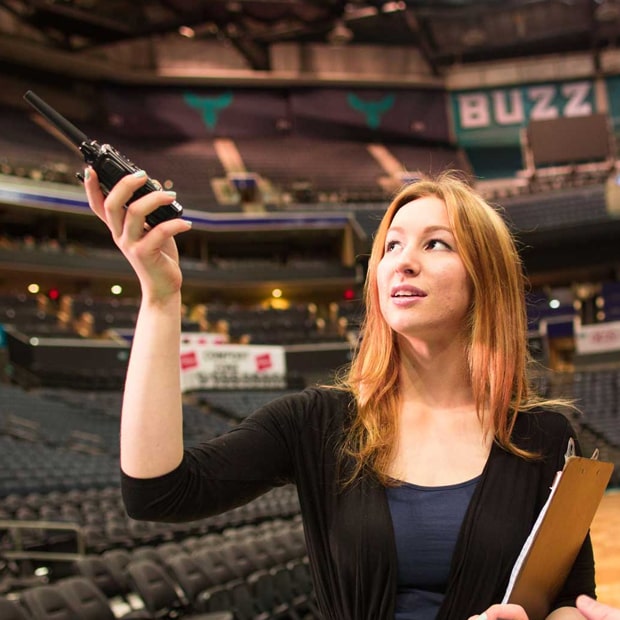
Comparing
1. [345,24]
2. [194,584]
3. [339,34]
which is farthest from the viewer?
[345,24]

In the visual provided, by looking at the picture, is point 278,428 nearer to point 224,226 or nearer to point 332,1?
point 224,226

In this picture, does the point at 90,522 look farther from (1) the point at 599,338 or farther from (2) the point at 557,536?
(1) the point at 599,338

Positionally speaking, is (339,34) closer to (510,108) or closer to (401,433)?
(510,108)

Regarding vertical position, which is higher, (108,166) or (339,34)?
(339,34)

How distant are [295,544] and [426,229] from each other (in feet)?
14.7

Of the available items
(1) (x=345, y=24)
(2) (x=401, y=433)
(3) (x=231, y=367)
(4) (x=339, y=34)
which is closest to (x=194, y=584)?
(2) (x=401, y=433)

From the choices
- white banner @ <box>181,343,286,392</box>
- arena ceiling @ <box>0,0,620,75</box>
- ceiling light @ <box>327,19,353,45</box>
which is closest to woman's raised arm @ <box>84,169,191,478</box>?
white banner @ <box>181,343,286,392</box>

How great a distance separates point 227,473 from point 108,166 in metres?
0.43

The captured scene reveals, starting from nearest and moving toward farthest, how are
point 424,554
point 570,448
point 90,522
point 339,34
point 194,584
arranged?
point 424,554
point 570,448
point 194,584
point 90,522
point 339,34

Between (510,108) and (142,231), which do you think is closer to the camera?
(142,231)

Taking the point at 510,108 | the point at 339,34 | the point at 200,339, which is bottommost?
the point at 200,339

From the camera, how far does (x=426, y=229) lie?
1.18m

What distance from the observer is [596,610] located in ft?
3.18

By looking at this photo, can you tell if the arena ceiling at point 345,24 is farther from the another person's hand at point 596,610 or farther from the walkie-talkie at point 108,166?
the another person's hand at point 596,610
